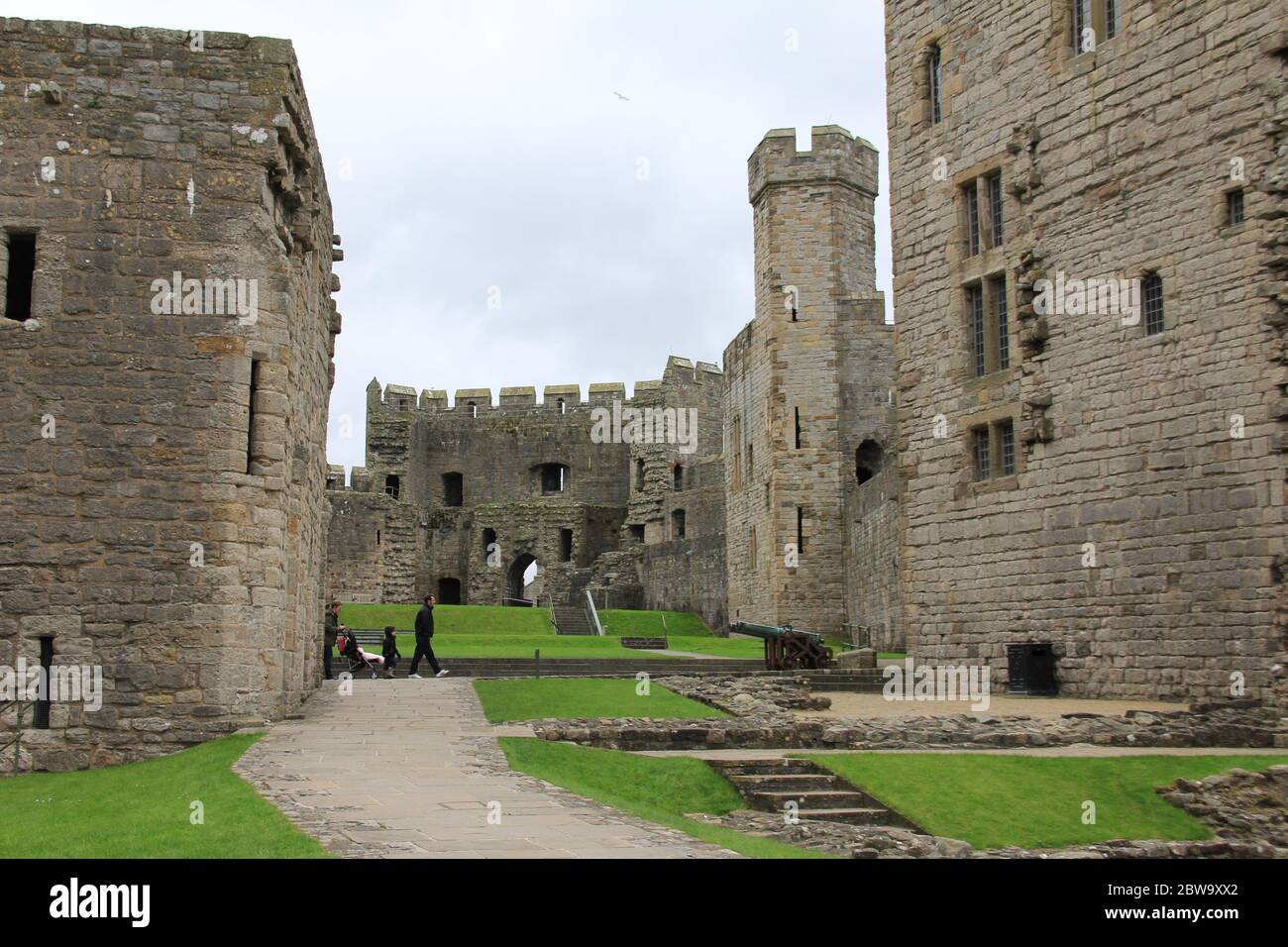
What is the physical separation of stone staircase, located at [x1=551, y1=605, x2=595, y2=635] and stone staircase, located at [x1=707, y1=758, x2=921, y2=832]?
25.3 m

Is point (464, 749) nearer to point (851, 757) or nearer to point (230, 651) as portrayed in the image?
point (230, 651)

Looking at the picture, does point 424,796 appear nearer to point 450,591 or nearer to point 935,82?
point 935,82

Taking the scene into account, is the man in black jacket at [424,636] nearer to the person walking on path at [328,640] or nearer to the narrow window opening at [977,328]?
the person walking on path at [328,640]

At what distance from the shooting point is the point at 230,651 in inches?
550

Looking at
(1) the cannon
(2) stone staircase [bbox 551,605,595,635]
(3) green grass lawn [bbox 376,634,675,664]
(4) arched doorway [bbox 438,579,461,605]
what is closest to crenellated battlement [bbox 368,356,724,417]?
(4) arched doorway [bbox 438,579,461,605]

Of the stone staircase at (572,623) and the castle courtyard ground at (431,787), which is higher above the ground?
the stone staircase at (572,623)

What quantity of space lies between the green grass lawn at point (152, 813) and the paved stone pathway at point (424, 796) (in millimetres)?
253

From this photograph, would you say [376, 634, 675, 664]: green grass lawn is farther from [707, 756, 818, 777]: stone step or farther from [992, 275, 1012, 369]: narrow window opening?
[707, 756, 818, 777]: stone step

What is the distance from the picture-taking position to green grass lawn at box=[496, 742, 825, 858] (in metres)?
11.7

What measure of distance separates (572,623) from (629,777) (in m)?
27.3

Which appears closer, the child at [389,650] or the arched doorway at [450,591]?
the child at [389,650]

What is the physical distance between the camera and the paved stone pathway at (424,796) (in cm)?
746

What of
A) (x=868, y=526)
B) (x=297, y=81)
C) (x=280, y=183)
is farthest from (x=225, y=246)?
(x=868, y=526)

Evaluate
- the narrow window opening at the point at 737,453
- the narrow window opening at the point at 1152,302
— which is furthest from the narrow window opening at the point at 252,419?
the narrow window opening at the point at 737,453
